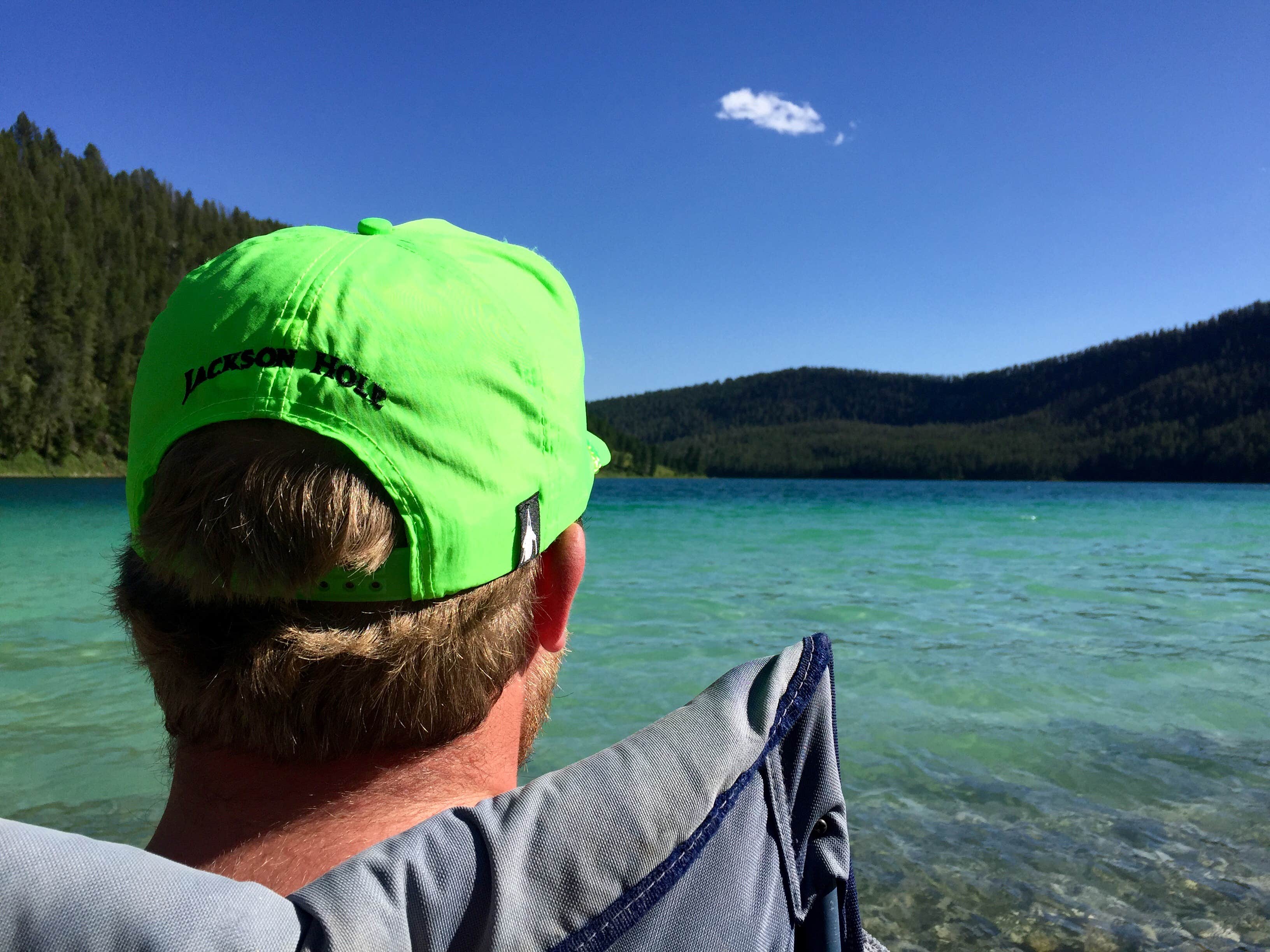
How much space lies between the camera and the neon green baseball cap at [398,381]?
3.14 feet

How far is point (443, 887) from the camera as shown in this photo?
2.27ft

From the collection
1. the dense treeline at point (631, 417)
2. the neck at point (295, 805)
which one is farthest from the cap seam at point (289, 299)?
the dense treeline at point (631, 417)

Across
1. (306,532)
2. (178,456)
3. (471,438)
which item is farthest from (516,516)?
(178,456)

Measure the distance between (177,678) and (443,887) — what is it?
1.71 feet

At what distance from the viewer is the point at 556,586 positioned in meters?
1.21

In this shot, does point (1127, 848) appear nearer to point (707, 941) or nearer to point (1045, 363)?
point (707, 941)

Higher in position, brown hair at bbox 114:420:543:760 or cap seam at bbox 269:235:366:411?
cap seam at bbox 269:235:366:411

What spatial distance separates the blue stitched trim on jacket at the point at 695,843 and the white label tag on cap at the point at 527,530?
14.5 inches

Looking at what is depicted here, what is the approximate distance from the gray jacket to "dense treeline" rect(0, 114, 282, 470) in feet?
178

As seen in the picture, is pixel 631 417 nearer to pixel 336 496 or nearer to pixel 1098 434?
pixel 1098 434

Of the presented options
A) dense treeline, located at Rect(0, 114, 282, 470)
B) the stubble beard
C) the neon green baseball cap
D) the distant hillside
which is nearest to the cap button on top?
the neon green baseball cap

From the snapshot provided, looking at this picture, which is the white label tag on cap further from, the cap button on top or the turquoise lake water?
the turquoise lake water

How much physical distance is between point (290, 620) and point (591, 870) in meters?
0.46

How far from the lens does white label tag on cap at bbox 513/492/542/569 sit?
3.51 feet
